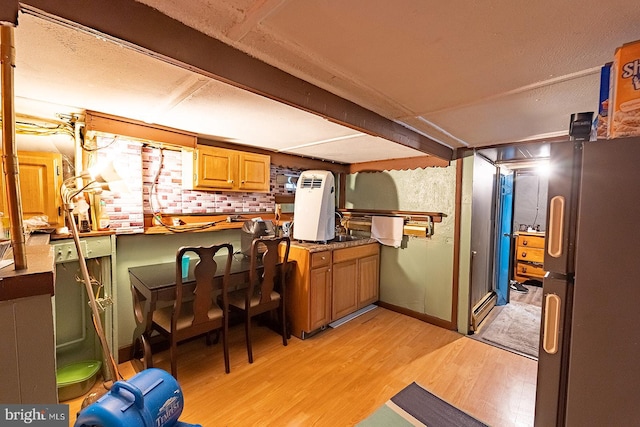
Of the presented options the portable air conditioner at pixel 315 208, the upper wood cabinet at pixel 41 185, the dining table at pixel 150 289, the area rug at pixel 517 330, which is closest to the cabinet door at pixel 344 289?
the portable air conditioner at pixel 315 208

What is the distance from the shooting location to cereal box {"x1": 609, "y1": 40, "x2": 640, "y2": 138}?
84 cm

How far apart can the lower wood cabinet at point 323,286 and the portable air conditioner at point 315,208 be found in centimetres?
20

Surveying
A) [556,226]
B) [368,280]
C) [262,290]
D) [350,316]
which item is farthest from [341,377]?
[556,226]

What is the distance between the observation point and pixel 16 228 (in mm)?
785

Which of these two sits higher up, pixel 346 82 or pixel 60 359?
pixel 346 82

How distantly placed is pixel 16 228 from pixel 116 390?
54 centimetres

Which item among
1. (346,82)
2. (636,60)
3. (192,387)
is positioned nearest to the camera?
(636,60)

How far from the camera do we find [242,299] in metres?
2.46

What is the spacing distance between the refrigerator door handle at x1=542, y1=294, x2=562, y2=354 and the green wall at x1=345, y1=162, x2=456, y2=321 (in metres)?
1.99

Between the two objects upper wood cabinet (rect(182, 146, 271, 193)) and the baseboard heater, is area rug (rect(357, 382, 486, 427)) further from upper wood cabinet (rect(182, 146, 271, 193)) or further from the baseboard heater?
upper wood cabinet (rect(182, 146, 271, 193))

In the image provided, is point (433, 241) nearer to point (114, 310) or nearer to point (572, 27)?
point (572, 27)

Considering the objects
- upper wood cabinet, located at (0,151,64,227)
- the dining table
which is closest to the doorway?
the dining table

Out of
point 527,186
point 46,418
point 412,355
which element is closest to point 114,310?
point 46,418

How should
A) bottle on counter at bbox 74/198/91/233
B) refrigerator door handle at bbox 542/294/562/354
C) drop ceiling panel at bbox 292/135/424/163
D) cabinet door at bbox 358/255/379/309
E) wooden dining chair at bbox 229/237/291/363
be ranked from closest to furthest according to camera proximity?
refrigerator door handle at bbox 542/294/562/354 < bottle on counter at bbox 74/198/91/233 < wooden dining chair at bbox 229/237/291/363 < drop ceiling panel at bbox 292/135/424/163 < cabinet door at bbox 358/255/379/309
